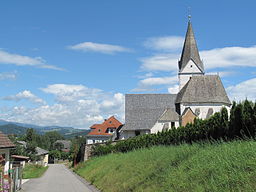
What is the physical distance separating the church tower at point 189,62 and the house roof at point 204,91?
13.9 feet

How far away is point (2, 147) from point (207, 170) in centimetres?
1566

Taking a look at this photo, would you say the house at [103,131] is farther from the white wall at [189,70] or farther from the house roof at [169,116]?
the white wall at [189,70]

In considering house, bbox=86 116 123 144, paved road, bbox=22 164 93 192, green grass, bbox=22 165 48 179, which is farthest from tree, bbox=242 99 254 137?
house, bbox=86 116 123 144

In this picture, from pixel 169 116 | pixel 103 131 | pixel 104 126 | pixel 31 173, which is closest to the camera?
pixel 31 173

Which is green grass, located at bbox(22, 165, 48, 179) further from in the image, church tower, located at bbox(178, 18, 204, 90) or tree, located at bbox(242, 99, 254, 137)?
church tower, located at bbox(178, 18, 204, 90)

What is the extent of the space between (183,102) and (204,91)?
3556 mm

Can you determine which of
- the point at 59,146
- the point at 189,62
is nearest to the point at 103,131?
the point at 189,62

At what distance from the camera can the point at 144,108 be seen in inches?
2184

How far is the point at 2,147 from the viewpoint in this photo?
20.1m

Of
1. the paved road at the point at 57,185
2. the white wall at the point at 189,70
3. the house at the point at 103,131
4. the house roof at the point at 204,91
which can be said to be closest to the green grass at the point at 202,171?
the paved road at the point at 57,185

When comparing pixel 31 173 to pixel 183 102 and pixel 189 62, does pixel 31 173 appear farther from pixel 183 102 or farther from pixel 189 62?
pixel 189 62

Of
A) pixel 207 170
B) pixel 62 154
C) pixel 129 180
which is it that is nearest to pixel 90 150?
pixel 129 180

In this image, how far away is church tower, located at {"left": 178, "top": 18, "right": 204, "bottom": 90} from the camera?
54531 mm

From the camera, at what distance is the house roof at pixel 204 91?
161 ft
